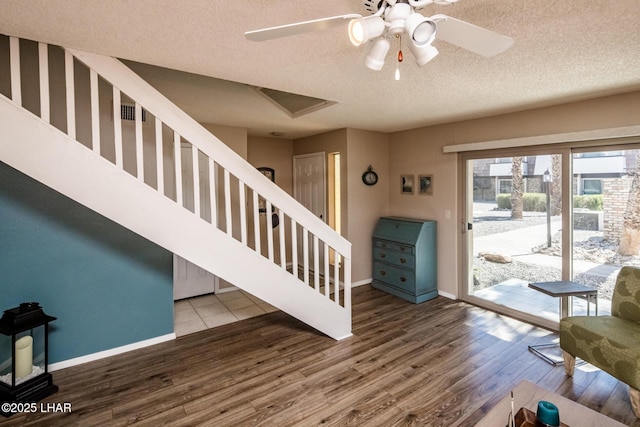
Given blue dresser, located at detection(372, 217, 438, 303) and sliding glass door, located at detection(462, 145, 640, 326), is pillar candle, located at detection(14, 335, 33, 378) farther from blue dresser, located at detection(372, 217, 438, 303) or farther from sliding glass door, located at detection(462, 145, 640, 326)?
sliding glass door, located at detection(462, 145, 640, 326)

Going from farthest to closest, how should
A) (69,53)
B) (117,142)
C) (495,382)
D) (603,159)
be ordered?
(603,159) < (495,382) < (117,142) < (69,53)

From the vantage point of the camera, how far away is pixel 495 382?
2.47 metres

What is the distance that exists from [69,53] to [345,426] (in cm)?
294

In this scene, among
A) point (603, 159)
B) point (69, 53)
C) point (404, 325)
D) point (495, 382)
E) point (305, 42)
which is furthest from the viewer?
point (404, 325)

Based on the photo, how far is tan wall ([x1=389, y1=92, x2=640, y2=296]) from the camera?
298 centimetres

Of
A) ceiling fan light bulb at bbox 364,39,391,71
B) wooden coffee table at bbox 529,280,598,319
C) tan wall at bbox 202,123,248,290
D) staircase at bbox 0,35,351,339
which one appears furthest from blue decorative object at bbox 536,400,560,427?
tan wall at bbox 202,123,248,290

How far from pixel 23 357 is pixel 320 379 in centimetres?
212

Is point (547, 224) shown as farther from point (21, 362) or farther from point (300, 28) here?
point (21, 362)

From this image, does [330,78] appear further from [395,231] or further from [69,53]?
[395,231]

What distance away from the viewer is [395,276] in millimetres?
4402

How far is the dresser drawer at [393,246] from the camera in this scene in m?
4.20

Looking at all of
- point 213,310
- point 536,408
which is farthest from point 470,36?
point 213,310

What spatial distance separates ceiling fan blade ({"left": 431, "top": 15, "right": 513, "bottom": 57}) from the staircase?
5.67 ft

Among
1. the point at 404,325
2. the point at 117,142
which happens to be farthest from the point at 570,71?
the point at 117,142
